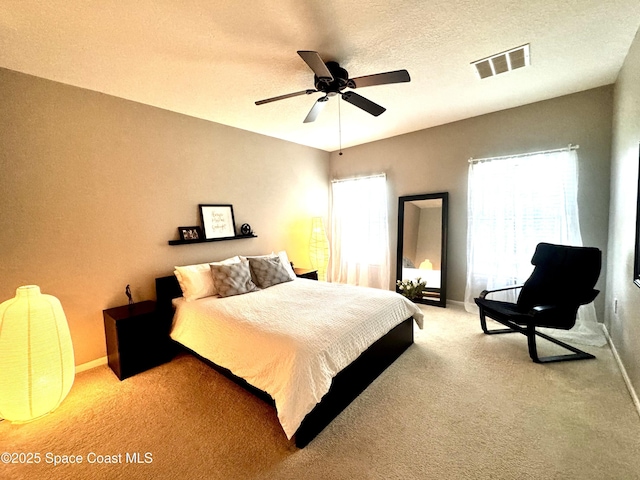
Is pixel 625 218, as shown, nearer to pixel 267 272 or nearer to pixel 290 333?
pixel 290 333

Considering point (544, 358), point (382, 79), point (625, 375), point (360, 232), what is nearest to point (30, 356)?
point (382, 79)

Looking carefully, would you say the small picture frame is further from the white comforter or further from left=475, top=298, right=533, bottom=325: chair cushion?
left=475, top=298, right=533, bottom=325: chair cushion

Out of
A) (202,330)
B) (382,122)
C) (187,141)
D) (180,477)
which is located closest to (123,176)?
(187,141)

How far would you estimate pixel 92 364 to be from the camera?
270cm

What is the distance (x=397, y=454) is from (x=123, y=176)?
134 inches

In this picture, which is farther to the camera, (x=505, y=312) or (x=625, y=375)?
(x=505, y=312)

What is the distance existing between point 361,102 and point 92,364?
11.7 feet

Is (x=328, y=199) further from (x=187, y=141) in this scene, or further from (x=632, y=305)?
(x=632, y=305)

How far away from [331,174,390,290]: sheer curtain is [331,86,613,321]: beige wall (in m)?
0.17

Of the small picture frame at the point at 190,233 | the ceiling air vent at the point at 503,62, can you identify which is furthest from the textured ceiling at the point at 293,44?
the small picture frame at the point at 190,233

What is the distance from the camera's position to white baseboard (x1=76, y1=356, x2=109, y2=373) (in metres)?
2.63

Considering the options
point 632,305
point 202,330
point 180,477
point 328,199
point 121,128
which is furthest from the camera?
point 328,199

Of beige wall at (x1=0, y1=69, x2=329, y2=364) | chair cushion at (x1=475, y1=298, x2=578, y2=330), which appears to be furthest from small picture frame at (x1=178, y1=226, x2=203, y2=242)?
chair cushion at (x1=475, y1=298, x2=578, y2=330)

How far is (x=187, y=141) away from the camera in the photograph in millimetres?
3377
